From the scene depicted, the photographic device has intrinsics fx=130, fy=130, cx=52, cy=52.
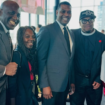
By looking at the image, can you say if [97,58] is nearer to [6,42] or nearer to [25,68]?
[25,68]

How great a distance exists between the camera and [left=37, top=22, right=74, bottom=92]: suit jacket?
4.48 ft

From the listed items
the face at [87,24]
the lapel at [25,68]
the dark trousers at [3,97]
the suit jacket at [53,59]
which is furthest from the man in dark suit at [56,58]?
the dark trousers at [3,97]

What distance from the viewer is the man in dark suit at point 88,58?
1663mm

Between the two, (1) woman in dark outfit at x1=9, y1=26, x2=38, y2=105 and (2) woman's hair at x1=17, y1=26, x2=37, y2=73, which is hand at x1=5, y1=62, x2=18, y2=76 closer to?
(1) woman in dark outfit at x1=9, y1=26, x2=38, y2=105

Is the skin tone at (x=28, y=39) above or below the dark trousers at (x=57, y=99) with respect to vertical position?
above

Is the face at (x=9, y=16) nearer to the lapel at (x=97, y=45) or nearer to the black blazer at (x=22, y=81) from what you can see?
the black blazer at (x=22, y=81)

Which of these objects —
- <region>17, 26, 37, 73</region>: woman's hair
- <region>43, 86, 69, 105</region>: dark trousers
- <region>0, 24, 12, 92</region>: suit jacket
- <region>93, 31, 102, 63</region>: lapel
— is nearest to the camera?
<region>0, 24, 12, 92</region>: suit jacket

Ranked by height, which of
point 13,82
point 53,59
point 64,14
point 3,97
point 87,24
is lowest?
point 3,97

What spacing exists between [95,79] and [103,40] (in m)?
0.52

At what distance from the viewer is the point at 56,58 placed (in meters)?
1.42

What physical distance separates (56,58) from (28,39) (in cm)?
36

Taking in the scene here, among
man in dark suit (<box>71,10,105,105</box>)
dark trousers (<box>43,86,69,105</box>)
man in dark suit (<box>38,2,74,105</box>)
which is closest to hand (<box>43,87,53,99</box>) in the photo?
man in dark suit (<box>38,2,74,105</box>)

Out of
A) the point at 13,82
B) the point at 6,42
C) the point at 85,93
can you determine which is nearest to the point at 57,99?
the point at 85,93

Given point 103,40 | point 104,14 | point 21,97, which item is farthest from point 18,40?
point 104,14
